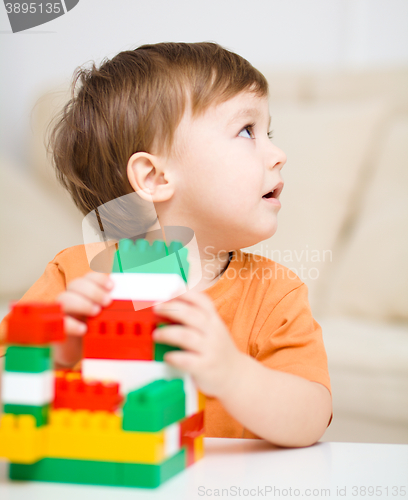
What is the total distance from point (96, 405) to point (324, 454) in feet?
0.71

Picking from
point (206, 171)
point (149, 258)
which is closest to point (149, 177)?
point (206, 171)

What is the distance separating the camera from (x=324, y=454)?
0.43 meters

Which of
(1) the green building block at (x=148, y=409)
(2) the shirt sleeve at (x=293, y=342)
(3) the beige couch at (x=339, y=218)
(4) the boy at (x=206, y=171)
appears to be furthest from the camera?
(3) the beige couch at (x=339, y=218)

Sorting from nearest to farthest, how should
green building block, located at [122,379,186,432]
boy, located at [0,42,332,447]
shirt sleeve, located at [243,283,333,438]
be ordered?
green building block, located at [122,379,186,432]
shirt sleeve, located at [243,283,333,438]
boy, located at [0,42,332,447]

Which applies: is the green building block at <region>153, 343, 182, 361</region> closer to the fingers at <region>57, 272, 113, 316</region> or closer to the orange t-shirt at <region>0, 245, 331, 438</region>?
the fingers at <region>57, 272, 113, 316</region>

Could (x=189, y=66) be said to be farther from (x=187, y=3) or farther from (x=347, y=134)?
(x=347, y=134)

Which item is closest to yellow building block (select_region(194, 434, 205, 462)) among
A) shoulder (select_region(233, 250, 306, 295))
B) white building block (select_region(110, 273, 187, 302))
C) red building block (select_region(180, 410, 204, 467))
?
red building block (select_region(180, 410, 204, 467))

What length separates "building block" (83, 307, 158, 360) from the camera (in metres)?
0.35

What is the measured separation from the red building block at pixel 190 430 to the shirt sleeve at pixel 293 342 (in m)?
0.17

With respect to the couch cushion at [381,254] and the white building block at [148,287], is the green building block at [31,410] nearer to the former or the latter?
the white building block at [148,287]

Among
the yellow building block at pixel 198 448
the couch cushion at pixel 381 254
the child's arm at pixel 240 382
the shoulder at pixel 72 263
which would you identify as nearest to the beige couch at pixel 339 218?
the couch cushion at pixel 381 254

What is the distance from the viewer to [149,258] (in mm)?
395

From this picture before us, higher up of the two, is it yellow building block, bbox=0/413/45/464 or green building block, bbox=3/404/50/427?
green building block, bbox=3/404/50/427

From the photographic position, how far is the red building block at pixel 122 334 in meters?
0.35
